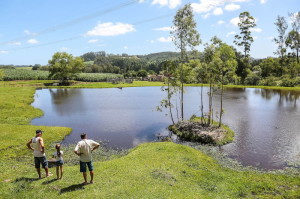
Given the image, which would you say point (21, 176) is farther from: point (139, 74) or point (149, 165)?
point (139, 74)

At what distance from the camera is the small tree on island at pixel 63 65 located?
122 metres

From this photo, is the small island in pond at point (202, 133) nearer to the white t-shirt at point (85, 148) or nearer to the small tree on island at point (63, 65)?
the white t-shirt at point (85, 148)

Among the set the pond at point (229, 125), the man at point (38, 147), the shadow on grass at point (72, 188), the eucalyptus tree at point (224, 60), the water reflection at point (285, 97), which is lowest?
the pond at point (229, 125)

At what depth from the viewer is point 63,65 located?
12212 centimetres

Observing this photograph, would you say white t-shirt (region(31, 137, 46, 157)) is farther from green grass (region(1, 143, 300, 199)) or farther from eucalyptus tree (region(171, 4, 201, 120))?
eucalyptus tree (region(171, 4, 201, 120))

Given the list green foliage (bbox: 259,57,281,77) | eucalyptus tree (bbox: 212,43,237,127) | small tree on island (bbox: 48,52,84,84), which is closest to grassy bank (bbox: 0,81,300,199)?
eucalyptus tree (bbox: 212,43,237,127)

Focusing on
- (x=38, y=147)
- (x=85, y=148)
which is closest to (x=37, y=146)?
(x=38, y=147)

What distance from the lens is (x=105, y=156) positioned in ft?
87.1

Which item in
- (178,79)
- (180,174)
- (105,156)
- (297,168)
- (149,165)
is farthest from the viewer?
(178,79)

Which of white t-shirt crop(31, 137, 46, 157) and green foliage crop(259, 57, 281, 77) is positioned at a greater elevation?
green foliage crop(259, 57, 281, 77)

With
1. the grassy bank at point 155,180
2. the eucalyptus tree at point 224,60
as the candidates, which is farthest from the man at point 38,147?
the eucalyptus tree at point 224,60

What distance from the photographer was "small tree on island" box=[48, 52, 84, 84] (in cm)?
12225

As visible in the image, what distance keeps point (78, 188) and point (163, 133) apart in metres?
21.8

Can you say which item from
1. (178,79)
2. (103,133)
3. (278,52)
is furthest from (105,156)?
(278,52)
